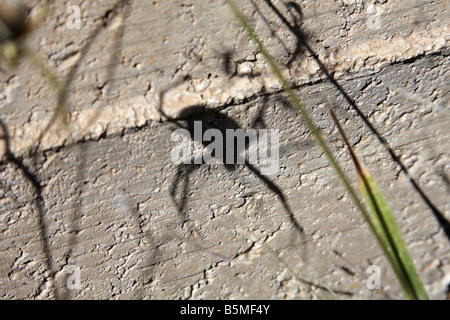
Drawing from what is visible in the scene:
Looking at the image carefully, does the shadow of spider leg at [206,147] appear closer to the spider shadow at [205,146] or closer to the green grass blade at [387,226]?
the spider shadow at [205,146]

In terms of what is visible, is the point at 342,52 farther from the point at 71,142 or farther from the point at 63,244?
the point at 63,244

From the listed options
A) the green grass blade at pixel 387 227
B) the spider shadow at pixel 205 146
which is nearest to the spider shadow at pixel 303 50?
the spider shadow at pixel 205 146

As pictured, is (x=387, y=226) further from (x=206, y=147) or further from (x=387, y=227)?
(x=206, y=147)

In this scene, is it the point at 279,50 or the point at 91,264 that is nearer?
the point at 279,50

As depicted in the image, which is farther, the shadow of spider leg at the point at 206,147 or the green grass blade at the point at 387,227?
the shadow of spider leg at the point at 206,147

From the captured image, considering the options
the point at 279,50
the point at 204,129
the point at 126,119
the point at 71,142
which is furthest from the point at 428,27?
the point at 71,142

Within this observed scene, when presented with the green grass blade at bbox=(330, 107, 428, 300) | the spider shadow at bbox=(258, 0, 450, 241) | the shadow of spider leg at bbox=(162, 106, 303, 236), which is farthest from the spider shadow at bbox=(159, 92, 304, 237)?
the green grass blade at bbox=(330, 107, 428, 300)

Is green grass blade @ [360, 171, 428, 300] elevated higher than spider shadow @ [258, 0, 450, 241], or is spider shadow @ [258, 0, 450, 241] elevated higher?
spider shadow @ [258, 0, 450, 241]

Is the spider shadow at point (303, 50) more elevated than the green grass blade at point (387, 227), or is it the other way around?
the spider shadow at point (303, 50)

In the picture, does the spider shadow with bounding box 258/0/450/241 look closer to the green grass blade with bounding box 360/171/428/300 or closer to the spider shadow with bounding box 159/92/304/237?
the spider shadow with bounding box 159/92/304/237

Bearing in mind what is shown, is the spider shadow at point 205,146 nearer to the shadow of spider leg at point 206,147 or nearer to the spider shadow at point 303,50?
the shadow of spider leg at point 206,147

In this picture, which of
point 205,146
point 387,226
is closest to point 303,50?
point 205,146
